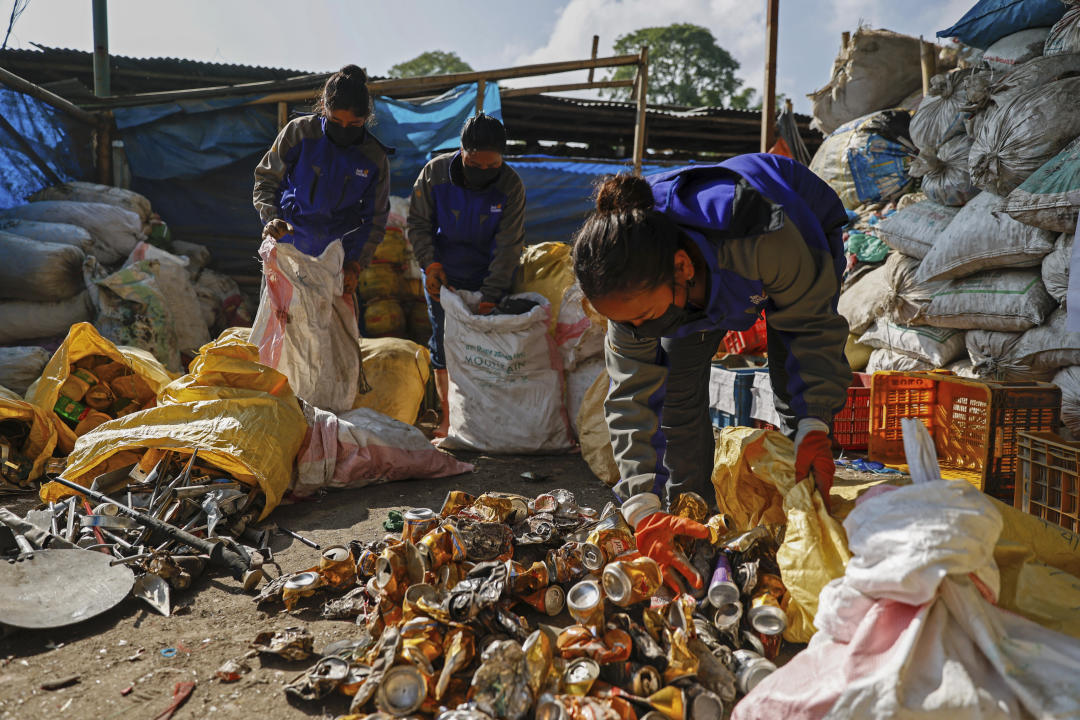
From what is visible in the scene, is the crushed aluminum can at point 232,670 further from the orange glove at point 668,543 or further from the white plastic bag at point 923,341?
the white plastic bag at point 923,341

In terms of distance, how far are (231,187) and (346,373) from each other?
3.67 metres

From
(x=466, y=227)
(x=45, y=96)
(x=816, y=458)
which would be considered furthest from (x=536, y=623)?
(x=45, y=96)

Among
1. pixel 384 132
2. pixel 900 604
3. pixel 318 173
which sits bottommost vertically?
pixel 900 604

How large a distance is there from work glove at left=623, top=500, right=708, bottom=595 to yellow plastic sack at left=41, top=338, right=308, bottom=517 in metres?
1.56

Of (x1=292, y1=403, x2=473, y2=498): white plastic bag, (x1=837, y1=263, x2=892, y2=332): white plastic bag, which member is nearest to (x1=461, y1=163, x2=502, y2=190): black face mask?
(x1=292, y1=403, x2=473, y2=498): white plastic bag

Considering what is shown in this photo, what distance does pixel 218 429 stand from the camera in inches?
107

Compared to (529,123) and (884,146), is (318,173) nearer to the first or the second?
(884,146)

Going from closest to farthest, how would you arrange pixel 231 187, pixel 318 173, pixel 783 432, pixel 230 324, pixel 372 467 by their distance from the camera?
pixel 783 432
pixel 372 467
pixel 318 173
pixel 230 324
pixel 231 187

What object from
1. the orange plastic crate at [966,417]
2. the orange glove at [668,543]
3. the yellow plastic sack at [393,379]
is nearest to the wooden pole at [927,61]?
the orange plastic crate at [966,417]

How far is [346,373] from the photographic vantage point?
358 cm

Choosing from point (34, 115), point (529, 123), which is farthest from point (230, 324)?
point (529, 123)

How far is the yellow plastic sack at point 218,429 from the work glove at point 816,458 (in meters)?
1.95

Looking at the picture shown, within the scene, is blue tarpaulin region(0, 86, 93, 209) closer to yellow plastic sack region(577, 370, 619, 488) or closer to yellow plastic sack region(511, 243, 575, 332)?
yellow plastic sack region(511, 243, 575, 332)

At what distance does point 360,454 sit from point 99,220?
3.45 m
